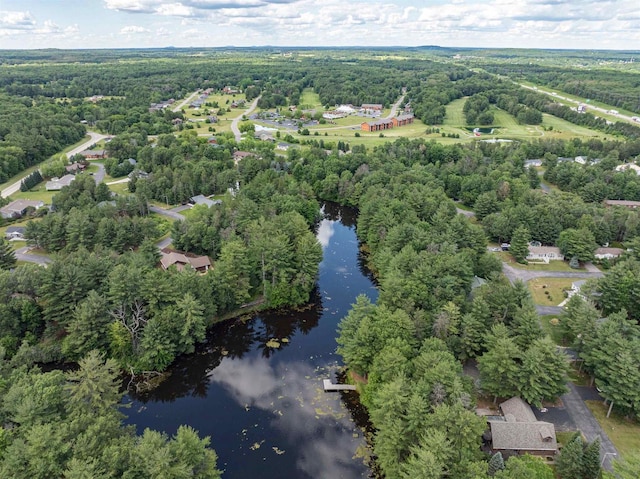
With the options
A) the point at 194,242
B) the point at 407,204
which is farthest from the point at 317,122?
the point at 194,242

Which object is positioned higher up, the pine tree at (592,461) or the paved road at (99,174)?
the pine tree at (592,461)

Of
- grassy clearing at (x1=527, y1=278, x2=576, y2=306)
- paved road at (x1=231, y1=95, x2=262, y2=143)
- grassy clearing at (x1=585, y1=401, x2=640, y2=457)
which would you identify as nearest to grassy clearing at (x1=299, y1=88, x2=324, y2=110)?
paved road at (x1=231, y1=95, x2=262, y2=143)

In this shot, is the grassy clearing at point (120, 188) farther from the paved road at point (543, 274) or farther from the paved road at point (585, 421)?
the paved road at point (585, 421)

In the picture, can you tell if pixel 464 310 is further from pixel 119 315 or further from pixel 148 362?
pixel 119 315

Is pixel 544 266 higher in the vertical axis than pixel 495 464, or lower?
lower

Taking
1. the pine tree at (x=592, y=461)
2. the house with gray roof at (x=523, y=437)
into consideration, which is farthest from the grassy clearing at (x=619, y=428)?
the pine tree at (x=592, y=461)

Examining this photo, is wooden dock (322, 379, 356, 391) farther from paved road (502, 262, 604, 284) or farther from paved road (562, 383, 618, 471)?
paved road (502, 262, 604, 284)

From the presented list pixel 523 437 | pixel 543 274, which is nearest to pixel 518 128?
pixel 543 274

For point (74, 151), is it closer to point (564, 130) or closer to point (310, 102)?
point (310, 102)
